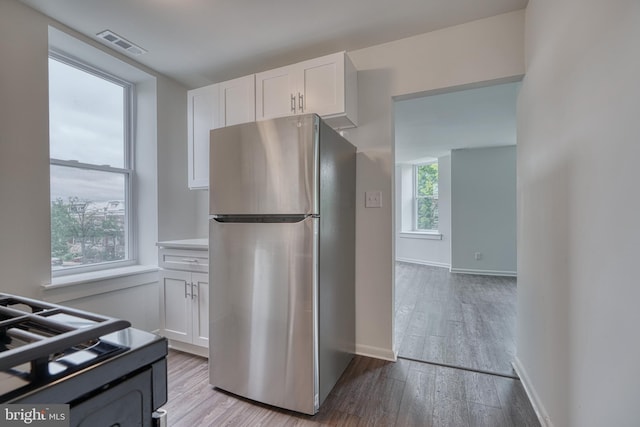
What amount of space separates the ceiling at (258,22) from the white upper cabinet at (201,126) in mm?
310

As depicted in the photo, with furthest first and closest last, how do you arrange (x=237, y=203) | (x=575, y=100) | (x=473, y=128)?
(x=473, y=128) < (x=237, y=203) < (x=575, y=100)

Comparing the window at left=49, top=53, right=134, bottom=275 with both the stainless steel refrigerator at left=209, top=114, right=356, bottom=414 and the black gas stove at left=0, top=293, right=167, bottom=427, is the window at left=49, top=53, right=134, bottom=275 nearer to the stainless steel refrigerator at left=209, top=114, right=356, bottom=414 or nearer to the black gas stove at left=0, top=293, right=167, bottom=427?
the stainless steel refrigerator at left=209, top=114, right=356, bottom=414

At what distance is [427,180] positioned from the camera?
675 cm

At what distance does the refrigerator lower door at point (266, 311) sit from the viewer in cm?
160

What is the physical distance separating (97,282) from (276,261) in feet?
5.22

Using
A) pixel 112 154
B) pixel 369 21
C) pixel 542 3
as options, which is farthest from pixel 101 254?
pixel 542 3

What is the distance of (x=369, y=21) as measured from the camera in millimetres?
2002

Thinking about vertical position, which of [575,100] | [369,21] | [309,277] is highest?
[369,21]

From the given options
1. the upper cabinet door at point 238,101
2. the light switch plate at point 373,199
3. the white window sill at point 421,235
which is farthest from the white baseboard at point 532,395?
the white window sill at point 421,235

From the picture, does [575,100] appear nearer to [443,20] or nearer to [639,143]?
[639,143]

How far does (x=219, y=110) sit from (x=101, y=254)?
1.66 m

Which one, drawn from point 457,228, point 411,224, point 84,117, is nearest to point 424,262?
point 411,224

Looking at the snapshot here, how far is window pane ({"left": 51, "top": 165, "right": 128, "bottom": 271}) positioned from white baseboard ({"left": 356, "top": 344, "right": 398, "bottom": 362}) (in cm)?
236

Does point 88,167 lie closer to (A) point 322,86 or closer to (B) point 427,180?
(A) point 322,86
